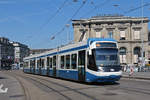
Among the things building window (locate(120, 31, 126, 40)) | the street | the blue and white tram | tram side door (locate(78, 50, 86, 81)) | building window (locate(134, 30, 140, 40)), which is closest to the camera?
the street

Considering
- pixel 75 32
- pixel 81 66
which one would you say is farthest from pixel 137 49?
pixel 81 66

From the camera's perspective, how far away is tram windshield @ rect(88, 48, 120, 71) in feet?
56.6

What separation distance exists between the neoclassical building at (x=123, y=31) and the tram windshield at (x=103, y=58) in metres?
64.2

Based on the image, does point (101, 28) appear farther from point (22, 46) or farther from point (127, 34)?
point (22, 46)

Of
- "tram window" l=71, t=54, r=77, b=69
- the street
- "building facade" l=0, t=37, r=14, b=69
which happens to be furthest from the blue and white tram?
"building facade" l=0, t=37, r=14, b=69

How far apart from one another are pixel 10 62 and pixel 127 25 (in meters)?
73.6

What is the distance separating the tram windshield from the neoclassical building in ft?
211

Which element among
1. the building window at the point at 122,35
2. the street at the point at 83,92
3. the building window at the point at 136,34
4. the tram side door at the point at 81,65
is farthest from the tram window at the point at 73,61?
the building window at the point at 122,35

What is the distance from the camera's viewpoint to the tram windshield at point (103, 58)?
17.2 metres

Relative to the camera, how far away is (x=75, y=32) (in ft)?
281

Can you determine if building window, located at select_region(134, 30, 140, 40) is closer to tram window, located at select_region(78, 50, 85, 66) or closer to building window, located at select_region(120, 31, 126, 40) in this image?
building window, located at select_region(120, 31, 126, 40)

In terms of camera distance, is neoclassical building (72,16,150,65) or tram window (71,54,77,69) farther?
neoclassical building (72,16,150,65)

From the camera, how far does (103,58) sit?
17.4 m

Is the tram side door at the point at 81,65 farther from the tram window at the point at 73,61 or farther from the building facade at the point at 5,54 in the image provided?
the building facade at the point at 5,54
